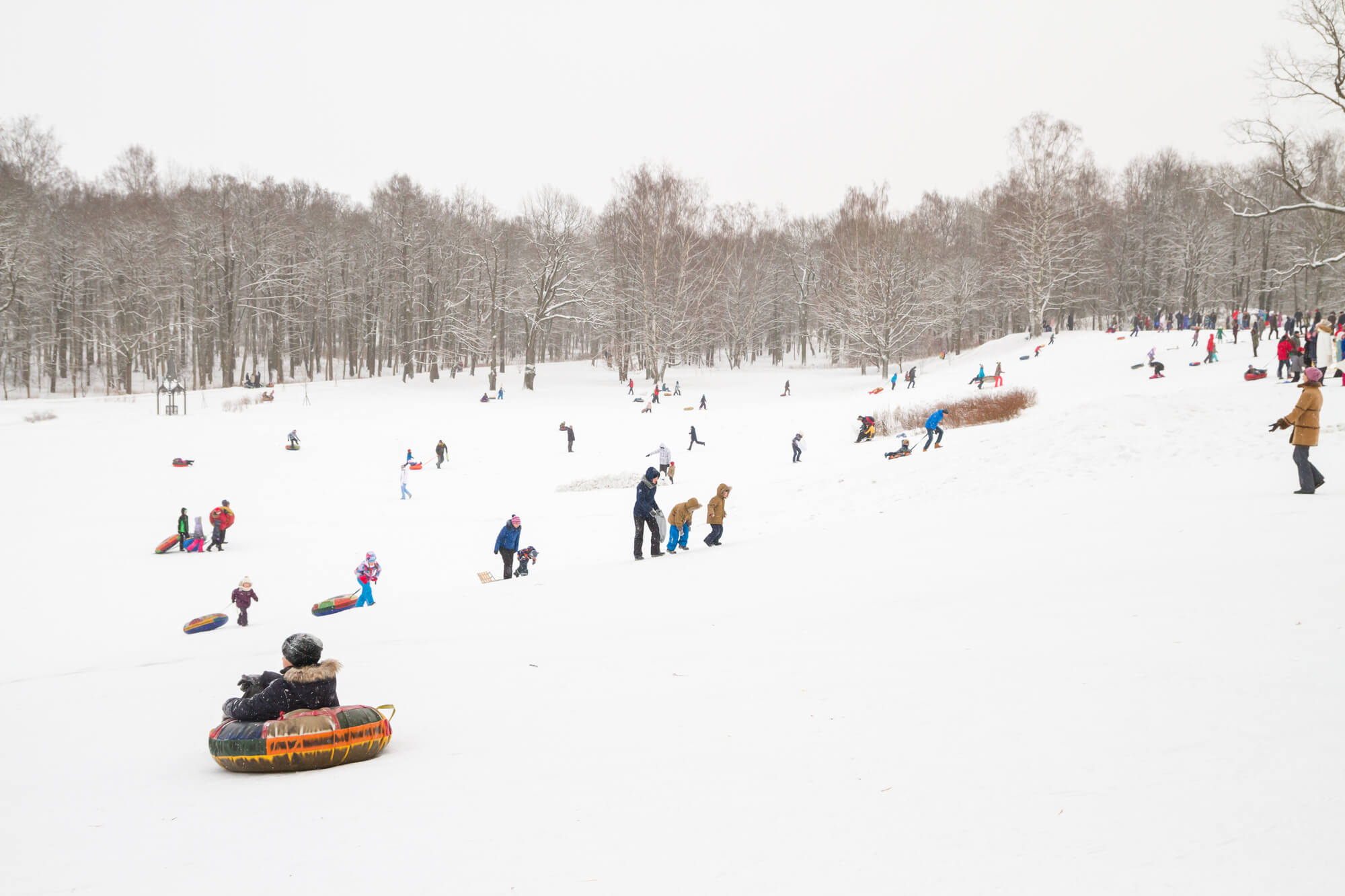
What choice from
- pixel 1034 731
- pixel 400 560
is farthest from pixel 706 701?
pixel 400 560

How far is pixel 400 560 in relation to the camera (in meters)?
18.3

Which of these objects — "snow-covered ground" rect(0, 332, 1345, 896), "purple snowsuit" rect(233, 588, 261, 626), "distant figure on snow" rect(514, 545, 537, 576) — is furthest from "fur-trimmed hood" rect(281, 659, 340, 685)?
"distant figure on snow" rect(514, 545, 537, 576)

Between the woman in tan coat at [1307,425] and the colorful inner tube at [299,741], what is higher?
the woman in tan coat at [1307,425]

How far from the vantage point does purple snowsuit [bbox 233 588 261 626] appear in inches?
530

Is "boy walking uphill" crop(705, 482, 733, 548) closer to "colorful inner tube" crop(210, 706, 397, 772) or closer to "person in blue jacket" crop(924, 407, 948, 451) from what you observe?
"colorful inner tube" crop(210, 706, 397, 772)

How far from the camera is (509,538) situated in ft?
50.0

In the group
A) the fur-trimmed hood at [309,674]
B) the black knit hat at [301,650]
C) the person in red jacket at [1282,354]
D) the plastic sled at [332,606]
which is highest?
the person in red jacket at [1282,354]

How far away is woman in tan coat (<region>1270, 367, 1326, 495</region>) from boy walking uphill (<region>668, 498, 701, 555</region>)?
30.8ft

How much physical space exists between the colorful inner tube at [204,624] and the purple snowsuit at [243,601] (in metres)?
0.31

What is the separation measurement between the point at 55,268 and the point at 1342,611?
64833 mm

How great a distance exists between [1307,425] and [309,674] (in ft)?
42.7

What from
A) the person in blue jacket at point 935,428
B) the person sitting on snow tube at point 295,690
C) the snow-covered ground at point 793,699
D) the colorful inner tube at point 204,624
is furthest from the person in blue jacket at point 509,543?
the person in blue jacket at point 935,428

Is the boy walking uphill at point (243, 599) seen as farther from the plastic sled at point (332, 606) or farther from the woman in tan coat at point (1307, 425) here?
the woman in tan coat at point (1307, 425)

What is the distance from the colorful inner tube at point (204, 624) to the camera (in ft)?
42.3
